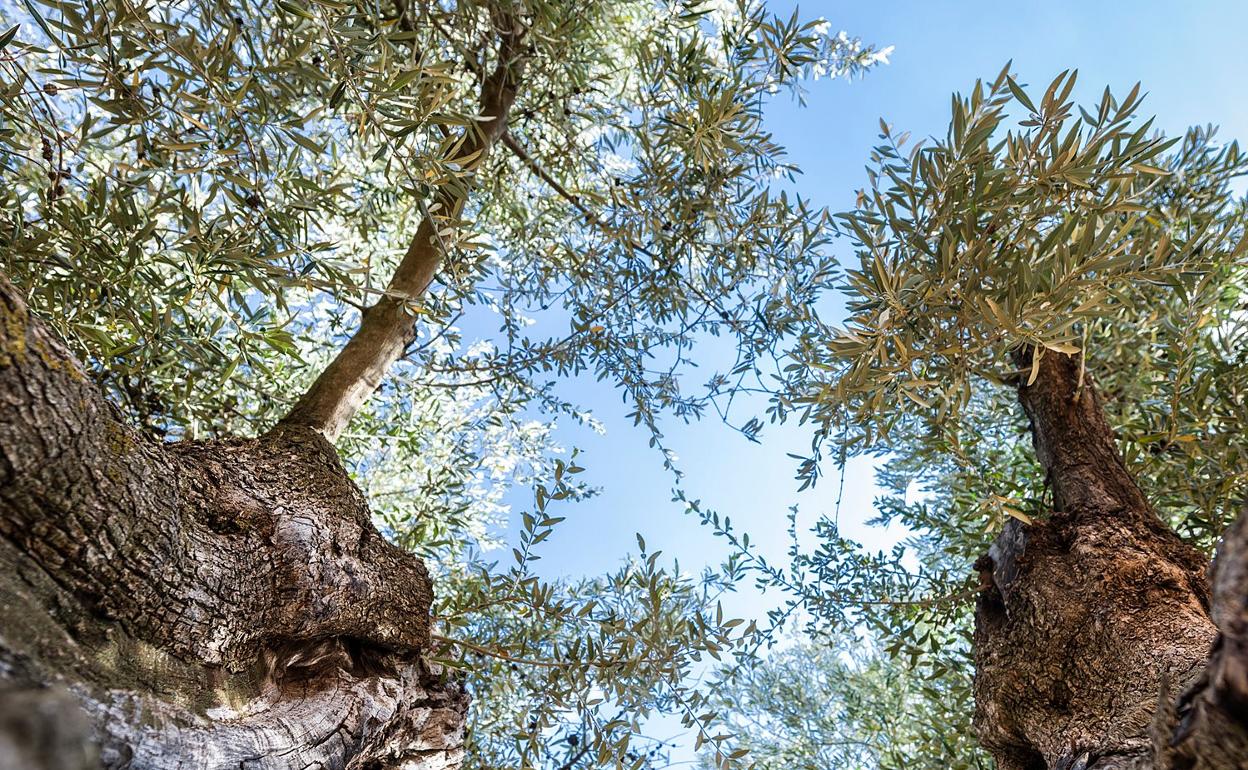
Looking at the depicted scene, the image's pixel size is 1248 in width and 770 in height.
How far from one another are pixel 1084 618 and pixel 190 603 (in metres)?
2.55

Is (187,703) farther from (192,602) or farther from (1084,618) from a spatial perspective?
(1084,618)

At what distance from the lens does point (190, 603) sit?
158cm

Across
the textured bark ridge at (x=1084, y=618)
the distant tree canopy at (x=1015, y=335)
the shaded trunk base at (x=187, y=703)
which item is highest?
the distant tree canopy at (x=1015, y=335)

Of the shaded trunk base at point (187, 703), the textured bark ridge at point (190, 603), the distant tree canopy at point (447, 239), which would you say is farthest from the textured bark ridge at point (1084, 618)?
the textured bark ridge at point (190, 603)

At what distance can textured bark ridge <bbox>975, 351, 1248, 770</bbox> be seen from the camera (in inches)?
71.1

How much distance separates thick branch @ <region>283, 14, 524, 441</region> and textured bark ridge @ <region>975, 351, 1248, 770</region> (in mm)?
2492

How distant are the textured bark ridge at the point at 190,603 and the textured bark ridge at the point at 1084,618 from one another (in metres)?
1.71

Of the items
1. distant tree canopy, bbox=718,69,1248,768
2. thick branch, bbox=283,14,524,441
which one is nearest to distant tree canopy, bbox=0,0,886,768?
thick branch, bbox=283,14,524,441

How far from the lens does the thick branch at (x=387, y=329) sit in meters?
2.80

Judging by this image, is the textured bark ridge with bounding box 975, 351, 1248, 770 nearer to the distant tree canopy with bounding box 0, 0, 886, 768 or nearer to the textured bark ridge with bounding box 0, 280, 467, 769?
the distant tree canopy with bounding box 0, 0, 886, 768

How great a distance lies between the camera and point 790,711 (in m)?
5.86

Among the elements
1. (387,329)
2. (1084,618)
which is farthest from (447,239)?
(1084,618)

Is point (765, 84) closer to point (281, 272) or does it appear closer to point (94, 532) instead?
point (281, 272)

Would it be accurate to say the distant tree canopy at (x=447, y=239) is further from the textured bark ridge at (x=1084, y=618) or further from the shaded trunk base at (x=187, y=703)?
the textured bark ridge at (x=1084, y=618)
